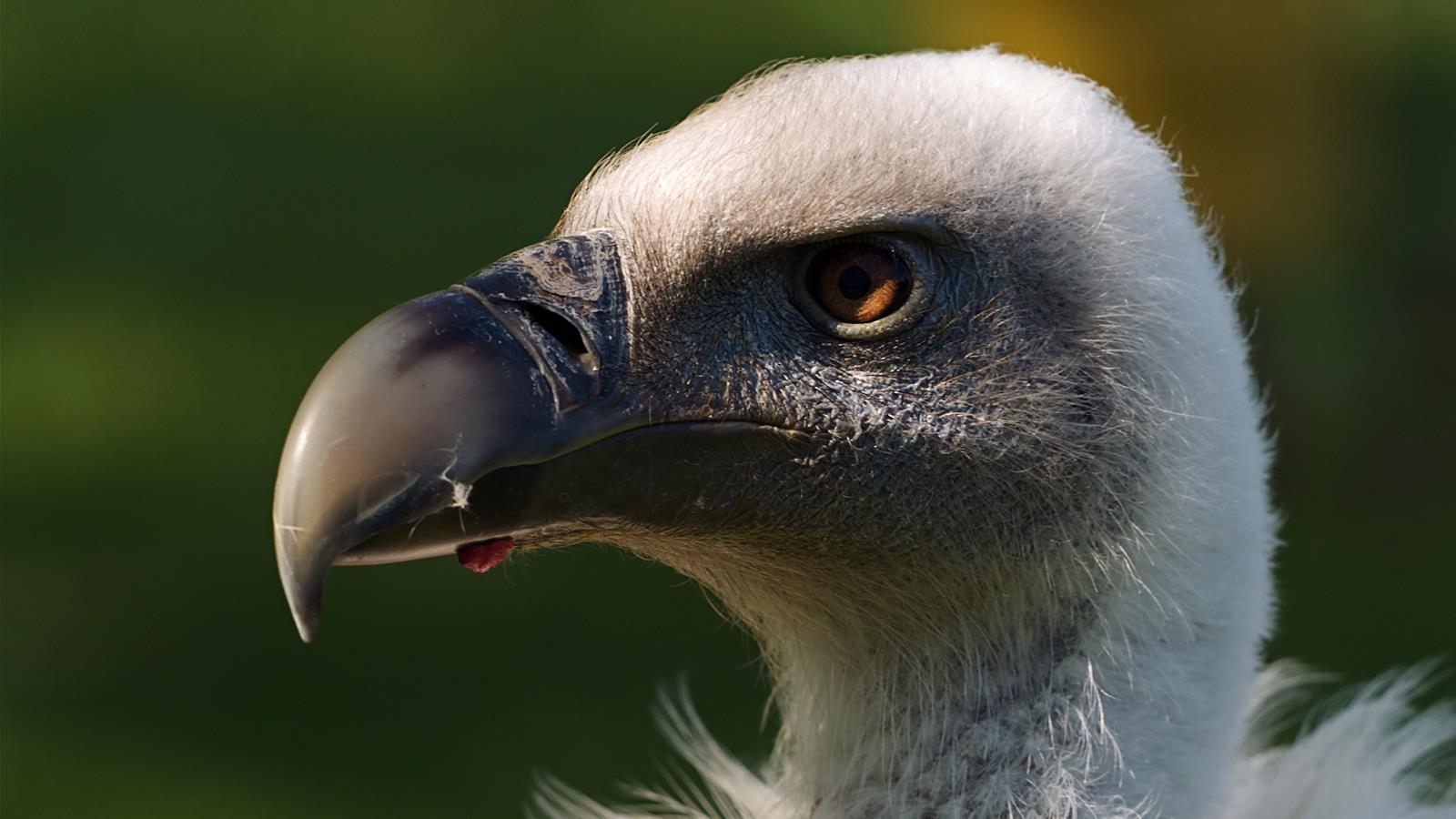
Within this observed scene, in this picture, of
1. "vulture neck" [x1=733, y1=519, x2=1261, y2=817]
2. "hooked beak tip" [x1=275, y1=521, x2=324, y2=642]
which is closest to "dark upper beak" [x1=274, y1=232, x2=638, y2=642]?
"hooked beak tip" [x1=275, y1=521, x2=324, y2=642]

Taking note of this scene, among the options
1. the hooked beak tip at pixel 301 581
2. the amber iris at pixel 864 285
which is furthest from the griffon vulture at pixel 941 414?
the hooked beak tip at pixel 301 581

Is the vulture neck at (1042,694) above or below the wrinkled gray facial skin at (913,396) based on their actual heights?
below

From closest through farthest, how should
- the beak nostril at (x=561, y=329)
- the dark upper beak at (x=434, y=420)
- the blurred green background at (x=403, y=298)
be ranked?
the dark upper beak at (x=434, y=420), the beak nostril at (x=561, y=329), the blurred green background at (x=403, y=298)

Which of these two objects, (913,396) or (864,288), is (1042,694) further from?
(864,288)

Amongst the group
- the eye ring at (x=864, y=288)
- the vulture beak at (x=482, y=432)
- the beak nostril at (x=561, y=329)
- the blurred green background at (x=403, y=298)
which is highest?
the blurred green background at (x=403, y=298)

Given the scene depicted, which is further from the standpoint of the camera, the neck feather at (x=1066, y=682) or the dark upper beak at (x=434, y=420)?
the neck feather at (x=1066, y=682)

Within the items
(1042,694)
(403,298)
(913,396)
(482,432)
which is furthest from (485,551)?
(403,298)

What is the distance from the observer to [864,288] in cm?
147

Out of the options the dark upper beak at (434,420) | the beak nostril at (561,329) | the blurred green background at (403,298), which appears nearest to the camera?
the dark upper beak at (434,420)

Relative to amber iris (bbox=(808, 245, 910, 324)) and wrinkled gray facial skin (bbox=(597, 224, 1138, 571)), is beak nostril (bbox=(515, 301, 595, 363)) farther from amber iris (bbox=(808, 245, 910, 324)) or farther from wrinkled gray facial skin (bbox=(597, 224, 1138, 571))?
amber iris (bbox=(808, 245, 910, 324))

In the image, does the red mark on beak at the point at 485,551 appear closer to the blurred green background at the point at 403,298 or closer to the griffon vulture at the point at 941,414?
the griffon vulture at the point at 941,414

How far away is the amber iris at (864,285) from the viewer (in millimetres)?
1465

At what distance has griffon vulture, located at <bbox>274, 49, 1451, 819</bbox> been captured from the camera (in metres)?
1.44

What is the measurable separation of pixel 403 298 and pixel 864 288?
302cm
